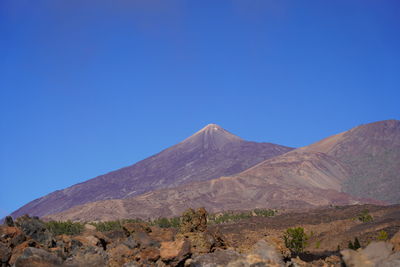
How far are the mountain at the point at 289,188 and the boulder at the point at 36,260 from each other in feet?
351

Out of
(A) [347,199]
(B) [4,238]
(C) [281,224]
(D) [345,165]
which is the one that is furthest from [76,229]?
(D) [345,165]

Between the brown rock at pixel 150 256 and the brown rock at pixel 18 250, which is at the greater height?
the brown rock at pixel 18 250

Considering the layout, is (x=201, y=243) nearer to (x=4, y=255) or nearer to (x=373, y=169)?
(x=4, y=255)

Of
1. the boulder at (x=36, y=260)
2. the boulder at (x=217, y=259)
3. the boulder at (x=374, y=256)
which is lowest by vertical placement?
the boulder at (x=374, y=256)

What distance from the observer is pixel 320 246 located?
4203 cm

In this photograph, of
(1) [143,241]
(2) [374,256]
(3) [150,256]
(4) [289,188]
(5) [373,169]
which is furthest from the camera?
(5) [373,169]

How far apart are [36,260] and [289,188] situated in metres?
131

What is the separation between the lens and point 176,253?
13445mm

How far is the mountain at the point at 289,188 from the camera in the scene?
125125mm

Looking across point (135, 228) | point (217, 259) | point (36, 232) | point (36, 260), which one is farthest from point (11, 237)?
point (217, 259)

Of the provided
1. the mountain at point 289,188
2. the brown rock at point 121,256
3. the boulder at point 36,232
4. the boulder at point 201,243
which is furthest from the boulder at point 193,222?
the mountain at point 289,188

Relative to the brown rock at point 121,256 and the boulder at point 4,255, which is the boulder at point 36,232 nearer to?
the boulder at point 4,255

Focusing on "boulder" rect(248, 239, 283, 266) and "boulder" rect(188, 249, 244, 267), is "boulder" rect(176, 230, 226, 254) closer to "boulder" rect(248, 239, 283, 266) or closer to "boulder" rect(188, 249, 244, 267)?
"boulder" rect(248, 239, 283, 266)

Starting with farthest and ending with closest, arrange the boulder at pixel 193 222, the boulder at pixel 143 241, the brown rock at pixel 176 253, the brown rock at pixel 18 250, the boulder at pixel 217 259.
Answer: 1. the boulder at pixel 143 241
2. the boulder at pixel 193 222
3. the brown rock at pixel 18 250
4. the brown rock at pixel 176 253
5. the boulder at pixel 217 259
